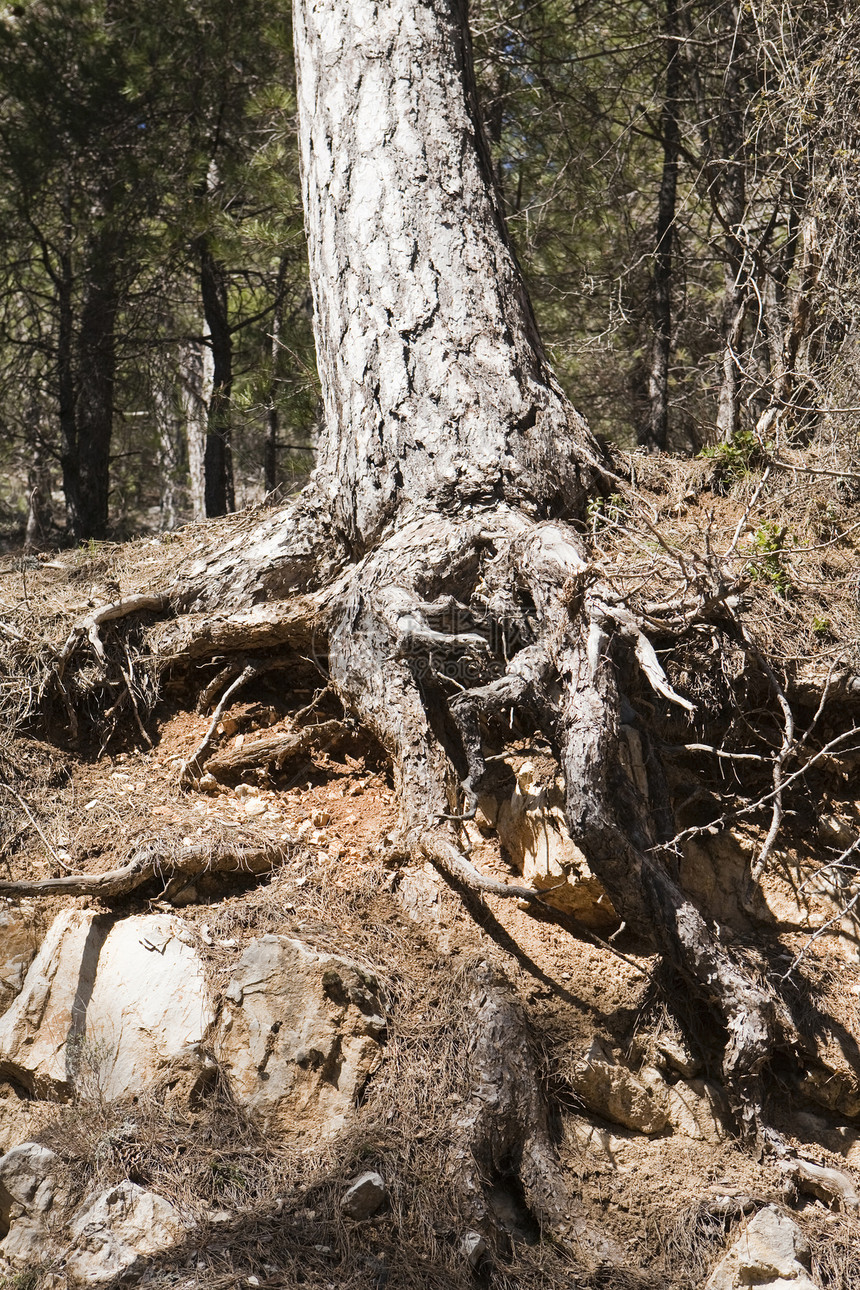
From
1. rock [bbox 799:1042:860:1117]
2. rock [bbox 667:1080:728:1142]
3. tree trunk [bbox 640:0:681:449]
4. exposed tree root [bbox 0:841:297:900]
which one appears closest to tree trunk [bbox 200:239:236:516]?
tree trunk [bbox 640:0:681:449]

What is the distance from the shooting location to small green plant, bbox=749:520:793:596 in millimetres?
3667

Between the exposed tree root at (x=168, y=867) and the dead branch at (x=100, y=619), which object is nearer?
the exposed tree root at (x=168, y=867)

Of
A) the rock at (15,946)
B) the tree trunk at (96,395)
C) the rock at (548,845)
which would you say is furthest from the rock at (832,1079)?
the tree trunk at (96,395)

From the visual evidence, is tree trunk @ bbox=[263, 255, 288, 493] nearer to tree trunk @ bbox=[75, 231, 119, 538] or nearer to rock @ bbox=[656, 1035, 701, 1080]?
tree trunk @ bbox=[75, 231, 119, 538]

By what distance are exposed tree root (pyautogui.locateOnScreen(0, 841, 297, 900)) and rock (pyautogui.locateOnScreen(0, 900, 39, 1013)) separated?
12 cm

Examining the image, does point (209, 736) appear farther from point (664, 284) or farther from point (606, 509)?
point (664, 284)

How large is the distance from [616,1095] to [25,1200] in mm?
1704

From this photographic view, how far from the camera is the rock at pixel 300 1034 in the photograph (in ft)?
9.12

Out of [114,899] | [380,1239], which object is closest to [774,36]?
[114,899]

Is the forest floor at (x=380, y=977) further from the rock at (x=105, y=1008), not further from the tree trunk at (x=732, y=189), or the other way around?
the tree trunk at (x=732, y=189)

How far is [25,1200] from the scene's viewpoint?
2.61 meters

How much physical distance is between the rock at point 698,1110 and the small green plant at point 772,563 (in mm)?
1832

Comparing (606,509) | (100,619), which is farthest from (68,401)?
A: (606,509)

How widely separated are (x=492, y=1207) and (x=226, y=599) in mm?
2517
